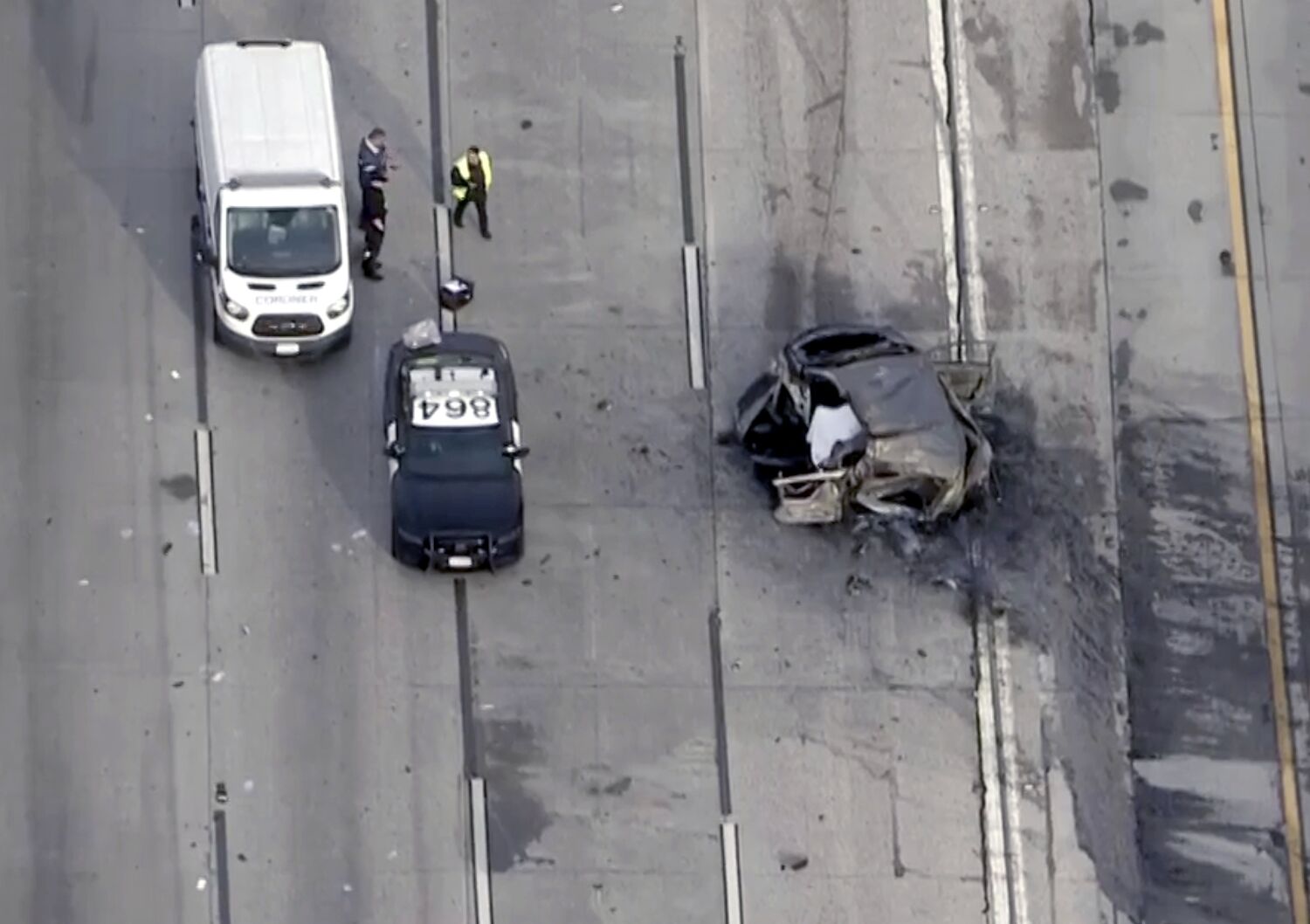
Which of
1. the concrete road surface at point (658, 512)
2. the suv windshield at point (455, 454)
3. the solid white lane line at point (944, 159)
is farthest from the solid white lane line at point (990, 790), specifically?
the suv windshield at point (455, 454)

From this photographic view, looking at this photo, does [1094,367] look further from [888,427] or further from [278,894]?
[278,894]

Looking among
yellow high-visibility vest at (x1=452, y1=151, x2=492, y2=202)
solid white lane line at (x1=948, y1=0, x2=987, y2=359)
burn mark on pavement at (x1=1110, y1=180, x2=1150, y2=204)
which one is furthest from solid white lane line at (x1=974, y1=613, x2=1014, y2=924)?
yellow high-visibility vest at (x1=452, y1=151, x2=492, y2=202)

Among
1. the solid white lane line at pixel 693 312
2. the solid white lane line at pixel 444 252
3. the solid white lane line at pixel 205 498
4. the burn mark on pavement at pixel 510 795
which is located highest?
the solid white lane line at pixel 444 252

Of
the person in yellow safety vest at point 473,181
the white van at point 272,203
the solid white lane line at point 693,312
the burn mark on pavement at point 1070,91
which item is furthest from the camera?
the burn mark on pavement at point 1070,91

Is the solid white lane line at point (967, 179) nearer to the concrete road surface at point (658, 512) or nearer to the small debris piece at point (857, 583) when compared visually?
the concrete road surface at point (658, 512)

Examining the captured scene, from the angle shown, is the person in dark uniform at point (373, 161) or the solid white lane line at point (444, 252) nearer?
the person in dark uniform at point (373, 161)

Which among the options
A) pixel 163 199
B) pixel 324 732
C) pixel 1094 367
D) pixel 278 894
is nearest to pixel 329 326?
pixel 163 199

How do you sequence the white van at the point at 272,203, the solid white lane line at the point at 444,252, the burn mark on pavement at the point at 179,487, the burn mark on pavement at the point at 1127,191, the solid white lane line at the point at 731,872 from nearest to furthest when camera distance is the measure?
the solid white lane line at the point at 731,872 → the white van at the point at 272,203 → the burn mark on pavement at the point at 179,487 → the solid white lane line at the point at 444,252 → the burn mark on pavement at the point at 1127,191

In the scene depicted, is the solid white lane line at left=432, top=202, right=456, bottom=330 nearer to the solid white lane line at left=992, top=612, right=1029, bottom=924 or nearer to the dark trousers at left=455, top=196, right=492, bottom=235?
the dark trousers at left=455, top=196, right=492, bottom=235
